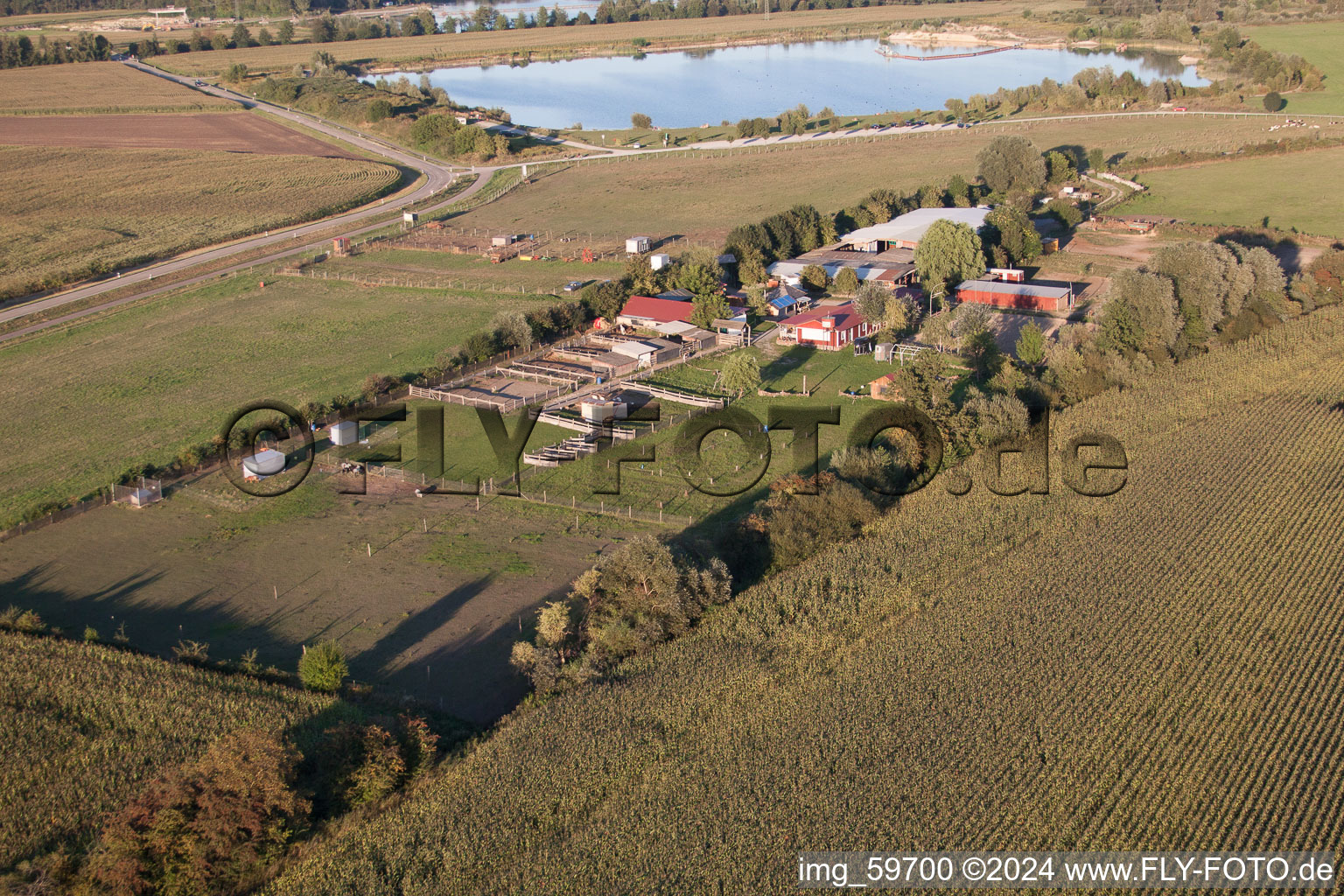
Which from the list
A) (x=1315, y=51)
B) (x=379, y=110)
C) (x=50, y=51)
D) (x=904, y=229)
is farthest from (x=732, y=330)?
(x=50, y=51)

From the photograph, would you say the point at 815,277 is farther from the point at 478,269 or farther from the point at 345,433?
the point at 345,433

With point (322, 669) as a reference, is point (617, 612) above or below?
above

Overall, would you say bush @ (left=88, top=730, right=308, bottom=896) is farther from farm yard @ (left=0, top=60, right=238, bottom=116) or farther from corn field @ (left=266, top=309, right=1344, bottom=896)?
farm yard @ (left=0, top=60, right=238, bottom=116)

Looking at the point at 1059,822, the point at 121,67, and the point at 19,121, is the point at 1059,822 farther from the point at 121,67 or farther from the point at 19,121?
the point at 121,67

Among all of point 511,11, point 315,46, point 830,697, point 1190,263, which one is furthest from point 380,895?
point 511,11

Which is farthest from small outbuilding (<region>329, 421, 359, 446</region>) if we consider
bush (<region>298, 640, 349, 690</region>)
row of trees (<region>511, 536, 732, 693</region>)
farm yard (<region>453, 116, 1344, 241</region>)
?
farm yard (<region>453, 116, 1344, 241</region>)
